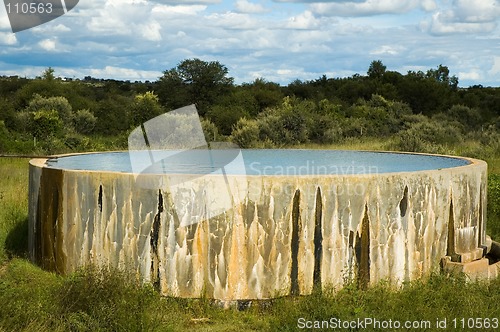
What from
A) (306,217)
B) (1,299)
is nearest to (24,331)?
(1,299)

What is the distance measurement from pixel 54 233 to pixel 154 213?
4.20 feet

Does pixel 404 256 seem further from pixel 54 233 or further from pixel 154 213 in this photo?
pixel 54 233

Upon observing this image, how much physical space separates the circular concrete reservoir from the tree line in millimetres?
8803

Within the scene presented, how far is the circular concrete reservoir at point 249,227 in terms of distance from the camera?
5.48 m

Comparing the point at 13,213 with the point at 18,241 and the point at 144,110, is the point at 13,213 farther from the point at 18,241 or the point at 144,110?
A: the point at 144,110

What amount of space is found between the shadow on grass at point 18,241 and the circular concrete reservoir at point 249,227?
1.32 metres

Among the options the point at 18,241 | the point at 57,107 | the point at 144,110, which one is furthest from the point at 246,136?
the point at 57,107

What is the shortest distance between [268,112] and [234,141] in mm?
5869

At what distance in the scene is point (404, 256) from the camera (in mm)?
5945

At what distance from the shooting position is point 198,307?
18.1ft

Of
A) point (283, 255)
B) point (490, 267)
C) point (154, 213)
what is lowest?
point (490, 267)

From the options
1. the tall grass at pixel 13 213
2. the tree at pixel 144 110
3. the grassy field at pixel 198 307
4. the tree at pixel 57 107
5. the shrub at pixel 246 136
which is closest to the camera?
the grassy field at pixel 198 307

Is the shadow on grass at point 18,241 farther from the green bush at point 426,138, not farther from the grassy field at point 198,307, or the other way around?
the green bush at point 426,138

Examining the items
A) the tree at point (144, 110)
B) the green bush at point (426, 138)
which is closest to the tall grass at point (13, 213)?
the green bush at point (426, 138)
